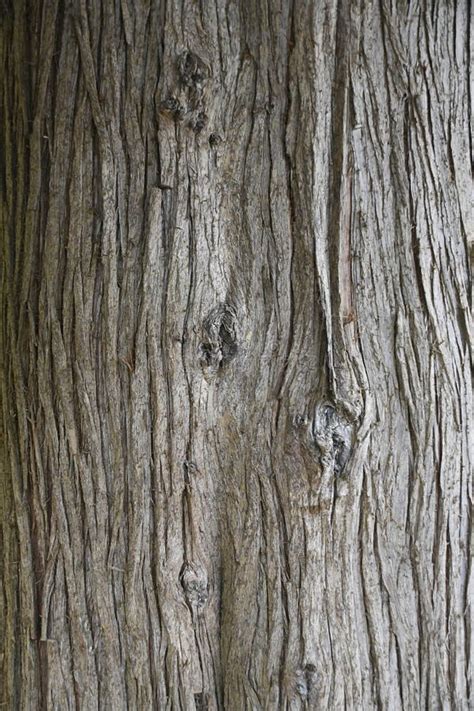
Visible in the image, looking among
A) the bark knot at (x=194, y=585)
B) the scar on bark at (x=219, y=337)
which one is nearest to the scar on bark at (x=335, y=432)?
the scar on bark at (x=219, y=337)

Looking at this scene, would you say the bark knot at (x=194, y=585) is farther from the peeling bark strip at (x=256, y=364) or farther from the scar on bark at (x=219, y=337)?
the scar on bark at (x=219, y=337)

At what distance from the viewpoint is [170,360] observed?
6.38ft

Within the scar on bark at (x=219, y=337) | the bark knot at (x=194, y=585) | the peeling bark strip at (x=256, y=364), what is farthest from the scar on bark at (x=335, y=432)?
the bark knot at (x=194, y=585)

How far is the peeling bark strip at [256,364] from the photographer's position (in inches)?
75.5

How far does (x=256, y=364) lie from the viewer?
6.46ft

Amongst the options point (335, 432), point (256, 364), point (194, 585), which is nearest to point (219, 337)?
point (256, 364)

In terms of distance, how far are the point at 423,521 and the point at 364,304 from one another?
613 mm

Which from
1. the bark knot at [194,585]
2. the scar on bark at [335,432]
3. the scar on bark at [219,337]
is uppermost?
the scar on bark at [219,337]

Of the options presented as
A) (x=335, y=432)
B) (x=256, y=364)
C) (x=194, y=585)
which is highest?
(x=256, y=364)

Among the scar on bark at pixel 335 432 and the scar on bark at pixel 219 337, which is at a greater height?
the scar on bark at pixel 219 337

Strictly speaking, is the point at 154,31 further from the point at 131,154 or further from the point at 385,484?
the point at 385,484

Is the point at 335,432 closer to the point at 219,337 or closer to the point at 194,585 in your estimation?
the point at 219,337

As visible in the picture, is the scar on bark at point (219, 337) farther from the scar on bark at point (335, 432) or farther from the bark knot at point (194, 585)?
the bark knot at point (194, 585)

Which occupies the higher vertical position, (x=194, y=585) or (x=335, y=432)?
(x=335, y=432)
